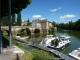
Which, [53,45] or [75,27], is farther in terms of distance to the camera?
[75,27]

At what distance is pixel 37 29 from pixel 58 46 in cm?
4676

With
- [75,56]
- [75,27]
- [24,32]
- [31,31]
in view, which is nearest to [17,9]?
[75,56]

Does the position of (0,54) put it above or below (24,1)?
below

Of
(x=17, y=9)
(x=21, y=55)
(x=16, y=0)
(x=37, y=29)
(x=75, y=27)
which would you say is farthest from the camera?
(x=75, y=27)

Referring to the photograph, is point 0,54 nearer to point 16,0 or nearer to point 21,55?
point 21,55

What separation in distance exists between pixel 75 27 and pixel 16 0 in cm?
10362

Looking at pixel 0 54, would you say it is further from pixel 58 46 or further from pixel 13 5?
pixel 58 46

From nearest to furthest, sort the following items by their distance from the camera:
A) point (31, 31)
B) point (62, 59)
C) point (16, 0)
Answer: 1. point (16, 0)
2. point (62, 59)
3. point (31, 31)

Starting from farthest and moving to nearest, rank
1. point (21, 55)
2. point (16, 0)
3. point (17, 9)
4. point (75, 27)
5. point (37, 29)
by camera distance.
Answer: point (75, 27)
point (37, 29)
point (17, 9)
point (16, 0)
point (21, 55)

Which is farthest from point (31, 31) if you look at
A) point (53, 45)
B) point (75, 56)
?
point (75, 56)

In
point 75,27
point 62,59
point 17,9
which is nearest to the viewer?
point 17,9

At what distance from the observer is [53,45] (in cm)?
2636

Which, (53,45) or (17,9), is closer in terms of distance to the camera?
(17,9)

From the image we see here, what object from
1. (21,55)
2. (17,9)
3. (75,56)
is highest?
(17,9)
